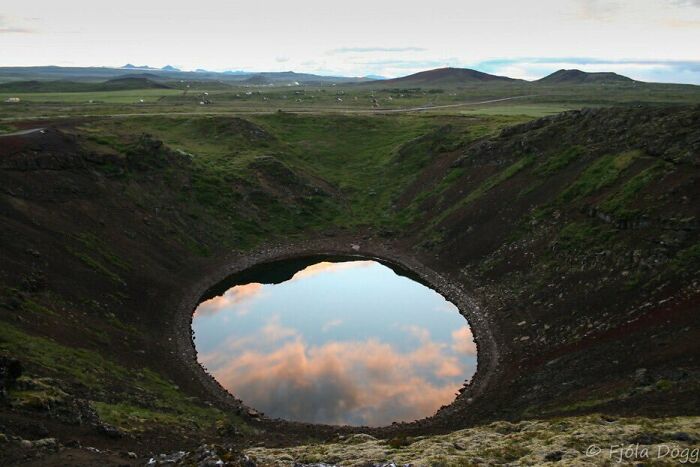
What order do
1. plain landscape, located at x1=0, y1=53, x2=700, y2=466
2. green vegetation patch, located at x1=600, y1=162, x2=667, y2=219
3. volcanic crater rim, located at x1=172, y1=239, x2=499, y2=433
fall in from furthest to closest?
green vegetation patch, located at x1=600, y1=162, x2=667, y2=219 → volcanic crater rim, located at x1=172, y1=239, x2=499, y2=433 → plain landscape, located at x1=0, y1=53, x2=700, y2=466

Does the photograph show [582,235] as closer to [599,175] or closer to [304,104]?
[599,175]

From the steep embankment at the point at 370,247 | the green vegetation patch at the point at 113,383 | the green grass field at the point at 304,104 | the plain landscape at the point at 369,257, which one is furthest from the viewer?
the green grass field at the point at 304,104

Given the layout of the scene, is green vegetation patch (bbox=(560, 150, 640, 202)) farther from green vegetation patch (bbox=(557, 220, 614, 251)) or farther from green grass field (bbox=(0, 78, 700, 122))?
green grass field (bbox=(0, 78, 700, 122))

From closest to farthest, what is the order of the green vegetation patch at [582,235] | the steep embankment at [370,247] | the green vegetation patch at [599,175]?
1. the steep embankment at [370,247]
2. the green vegetation patch at [582,235]
3. the green vegetation patch at [599,175]

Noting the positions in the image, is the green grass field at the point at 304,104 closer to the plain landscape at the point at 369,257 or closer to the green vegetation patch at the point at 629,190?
the plain landscape at the point at 369,257

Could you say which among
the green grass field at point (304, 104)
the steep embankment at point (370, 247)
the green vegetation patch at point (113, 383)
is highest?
the green grass field at point (304, 104)

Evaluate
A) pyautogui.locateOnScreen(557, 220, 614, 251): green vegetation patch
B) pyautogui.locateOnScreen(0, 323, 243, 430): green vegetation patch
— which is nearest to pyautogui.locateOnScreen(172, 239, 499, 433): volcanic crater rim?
pyautogui.locateOnScreen(0, 323, 243, 430): green vegetation patch

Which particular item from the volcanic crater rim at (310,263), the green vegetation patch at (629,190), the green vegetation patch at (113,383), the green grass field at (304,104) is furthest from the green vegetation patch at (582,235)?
the green grass field at (304,104)

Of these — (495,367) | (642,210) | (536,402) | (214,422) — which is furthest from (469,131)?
(214,422)
